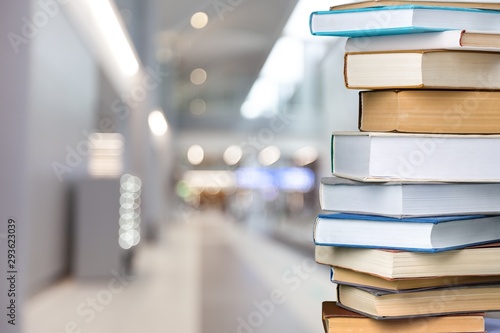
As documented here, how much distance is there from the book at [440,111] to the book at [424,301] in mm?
390

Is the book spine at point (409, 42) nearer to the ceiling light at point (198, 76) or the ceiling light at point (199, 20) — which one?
the ceiling light at point (199, 20)

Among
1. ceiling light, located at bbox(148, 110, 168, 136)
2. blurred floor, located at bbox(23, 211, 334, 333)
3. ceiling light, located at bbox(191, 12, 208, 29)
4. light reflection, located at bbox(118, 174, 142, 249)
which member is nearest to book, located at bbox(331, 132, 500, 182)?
blurred floor, located at bbox(23, 211, 334, 333)

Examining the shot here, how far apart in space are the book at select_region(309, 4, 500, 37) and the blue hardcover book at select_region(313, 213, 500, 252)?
445 mm

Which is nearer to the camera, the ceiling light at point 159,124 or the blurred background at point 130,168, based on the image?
A: the blurred background at point 130,168

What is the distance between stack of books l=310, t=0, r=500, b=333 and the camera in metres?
1.55

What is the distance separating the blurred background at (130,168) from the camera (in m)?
3.12

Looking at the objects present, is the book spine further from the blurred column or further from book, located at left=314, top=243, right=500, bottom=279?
the blurred column

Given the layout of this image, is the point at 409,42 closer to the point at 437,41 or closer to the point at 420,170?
→ the point at 437,41

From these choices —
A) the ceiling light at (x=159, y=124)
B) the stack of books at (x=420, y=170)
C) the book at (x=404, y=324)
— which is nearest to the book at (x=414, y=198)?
the stack of books at (x=420, y=170)

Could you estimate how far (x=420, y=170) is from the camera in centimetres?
156

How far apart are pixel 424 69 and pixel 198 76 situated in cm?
1954

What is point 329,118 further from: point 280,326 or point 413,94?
point 413,94

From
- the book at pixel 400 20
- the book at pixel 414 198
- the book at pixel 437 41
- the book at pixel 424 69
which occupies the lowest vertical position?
the book at pixel 414 198

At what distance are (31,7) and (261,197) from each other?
636 inches
